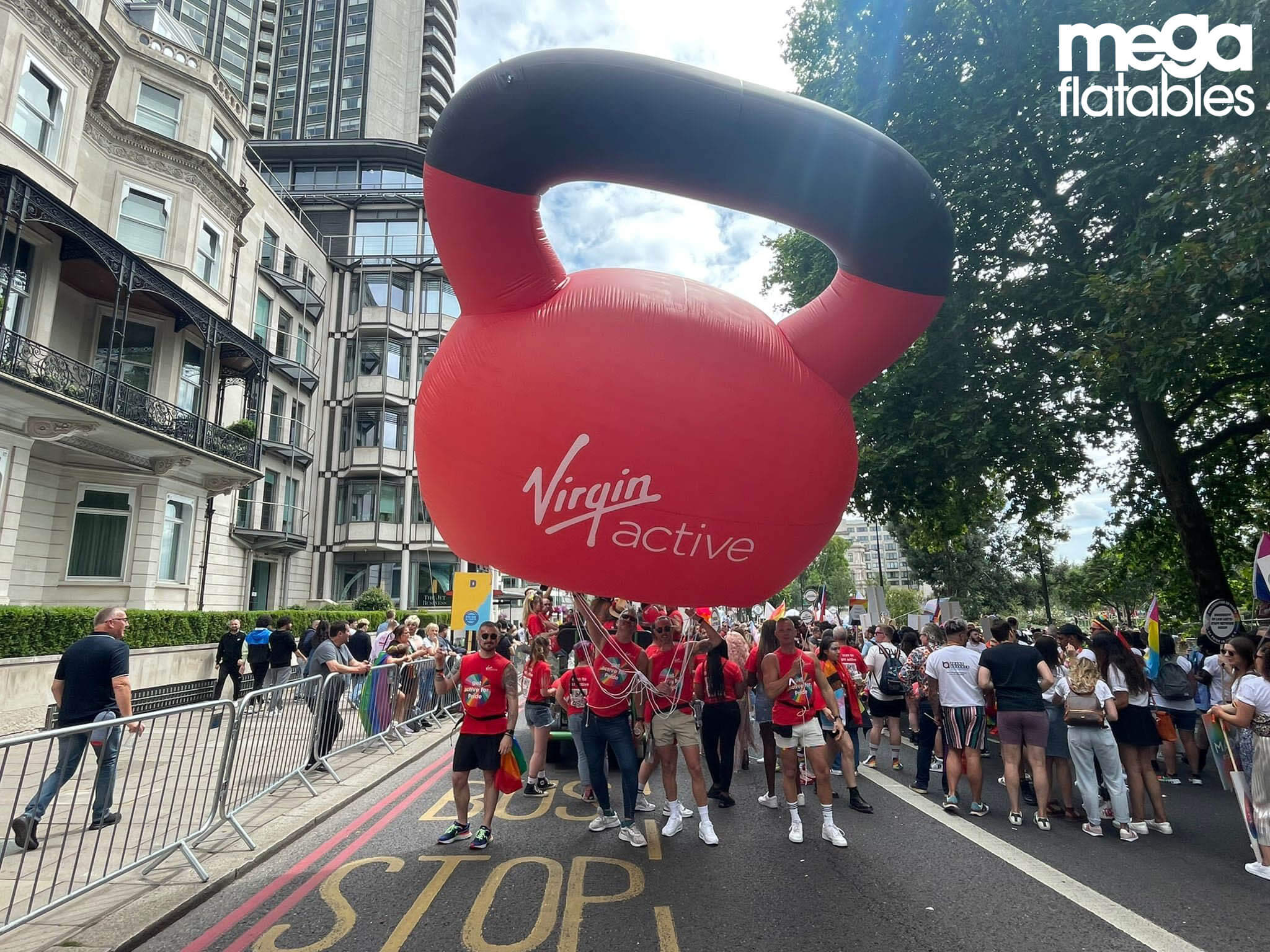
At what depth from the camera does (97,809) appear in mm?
5203

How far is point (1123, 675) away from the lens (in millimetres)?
6551

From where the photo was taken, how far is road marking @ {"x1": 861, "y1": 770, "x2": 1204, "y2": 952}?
401cm

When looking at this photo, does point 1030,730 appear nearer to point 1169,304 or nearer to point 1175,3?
point 1169,304

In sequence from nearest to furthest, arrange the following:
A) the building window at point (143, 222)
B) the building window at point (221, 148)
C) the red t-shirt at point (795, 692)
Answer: the red t-shirt at point (795, 692) < the building window at point (143, 222) < the building window at point (221, 148)

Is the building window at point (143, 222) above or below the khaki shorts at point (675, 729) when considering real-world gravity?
above

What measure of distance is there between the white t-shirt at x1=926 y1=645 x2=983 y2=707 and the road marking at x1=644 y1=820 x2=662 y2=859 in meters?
3.10

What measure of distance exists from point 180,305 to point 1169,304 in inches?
831

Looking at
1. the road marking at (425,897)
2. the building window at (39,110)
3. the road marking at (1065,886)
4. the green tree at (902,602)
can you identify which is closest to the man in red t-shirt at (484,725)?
the road marking at (425,897)

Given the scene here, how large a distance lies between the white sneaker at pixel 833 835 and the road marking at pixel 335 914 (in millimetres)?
3383

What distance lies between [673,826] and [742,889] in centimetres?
126

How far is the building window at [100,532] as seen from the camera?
16.6m

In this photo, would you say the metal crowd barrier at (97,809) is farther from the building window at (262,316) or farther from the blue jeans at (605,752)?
the building window at (262,316)

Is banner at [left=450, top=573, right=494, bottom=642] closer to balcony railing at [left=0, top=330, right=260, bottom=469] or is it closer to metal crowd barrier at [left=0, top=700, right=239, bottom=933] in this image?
balcony railing at [left=0, top=330, right=260, bottom=469]

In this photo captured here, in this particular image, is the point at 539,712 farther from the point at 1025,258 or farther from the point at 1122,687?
the point at 1025,258
